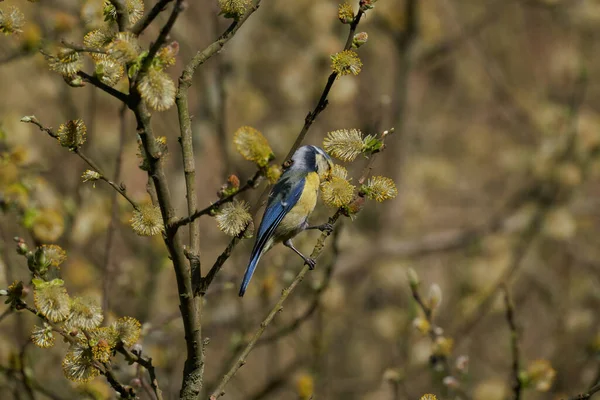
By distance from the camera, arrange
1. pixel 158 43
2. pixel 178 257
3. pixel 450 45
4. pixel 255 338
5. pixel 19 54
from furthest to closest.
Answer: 1. pixel 450 45
2. pixel 19 54
3. pixel 255 338
4. pixel 178 257
5. pixel 158 43

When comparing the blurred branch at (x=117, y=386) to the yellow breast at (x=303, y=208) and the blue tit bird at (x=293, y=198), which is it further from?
the yellow breast at (x=303, y=208)

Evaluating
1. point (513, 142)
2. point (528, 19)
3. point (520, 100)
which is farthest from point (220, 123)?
point (528, 19)

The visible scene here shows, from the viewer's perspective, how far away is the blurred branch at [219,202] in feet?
5.02

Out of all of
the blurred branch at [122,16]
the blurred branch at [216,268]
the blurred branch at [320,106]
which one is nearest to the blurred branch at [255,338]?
the blurred branch at [216,268]

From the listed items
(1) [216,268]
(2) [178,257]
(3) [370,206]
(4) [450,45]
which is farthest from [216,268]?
(3) [370,206]

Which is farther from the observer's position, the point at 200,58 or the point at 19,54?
the point at 19,54

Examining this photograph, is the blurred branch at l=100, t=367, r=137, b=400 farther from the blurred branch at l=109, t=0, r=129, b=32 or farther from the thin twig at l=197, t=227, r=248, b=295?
the blurred branch at l=109, t=0, r=129, b=32

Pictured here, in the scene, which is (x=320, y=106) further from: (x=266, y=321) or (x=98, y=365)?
(x=98, y=365)

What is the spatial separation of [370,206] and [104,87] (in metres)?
5.22

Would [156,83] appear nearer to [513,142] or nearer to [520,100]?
[520,100]

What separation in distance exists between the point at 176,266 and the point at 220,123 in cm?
216

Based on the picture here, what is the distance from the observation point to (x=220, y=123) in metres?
3.78

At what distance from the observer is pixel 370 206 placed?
6633 millimetres

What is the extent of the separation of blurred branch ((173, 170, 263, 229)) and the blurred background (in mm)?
1174
